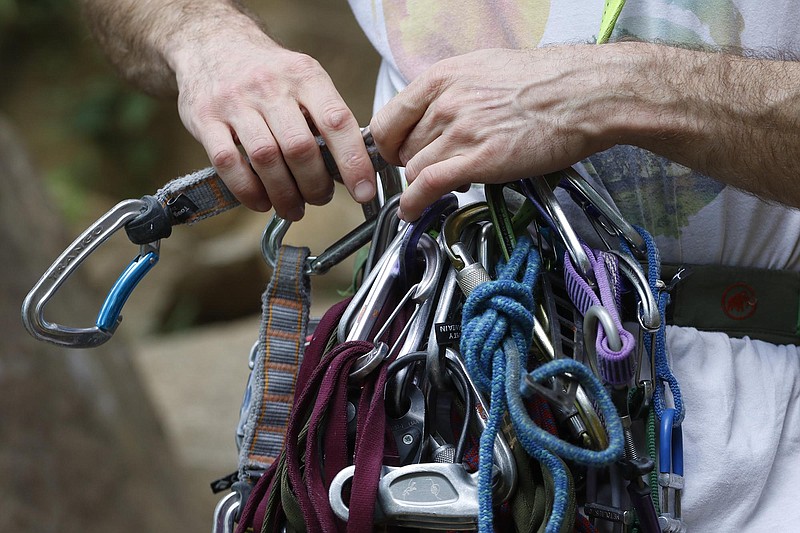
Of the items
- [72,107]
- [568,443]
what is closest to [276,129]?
[568,443]

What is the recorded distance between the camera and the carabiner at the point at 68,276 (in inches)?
36.1

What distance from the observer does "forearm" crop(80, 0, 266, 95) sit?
3.79ft

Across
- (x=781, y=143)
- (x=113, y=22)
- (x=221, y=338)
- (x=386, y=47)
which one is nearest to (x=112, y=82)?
(x=221, y=338)

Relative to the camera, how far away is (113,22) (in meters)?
1.38

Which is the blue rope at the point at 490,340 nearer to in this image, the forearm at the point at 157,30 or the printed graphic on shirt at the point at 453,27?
the printed graphic on shirt at the point at 453,27

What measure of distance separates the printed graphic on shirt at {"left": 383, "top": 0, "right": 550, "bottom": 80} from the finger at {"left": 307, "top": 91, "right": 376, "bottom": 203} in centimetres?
20

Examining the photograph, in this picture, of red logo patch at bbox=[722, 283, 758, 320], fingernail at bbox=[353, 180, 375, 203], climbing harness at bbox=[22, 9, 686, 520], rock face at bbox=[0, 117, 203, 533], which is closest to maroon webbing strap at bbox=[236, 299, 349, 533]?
climbing harness at bbox=[22, 9, 686, 520]

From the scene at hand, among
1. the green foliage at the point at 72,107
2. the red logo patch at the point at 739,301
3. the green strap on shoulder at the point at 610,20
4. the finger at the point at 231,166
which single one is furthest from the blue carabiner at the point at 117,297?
the green foliage at the point at 72,107

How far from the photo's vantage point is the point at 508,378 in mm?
709

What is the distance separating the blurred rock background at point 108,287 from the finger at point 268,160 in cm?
103

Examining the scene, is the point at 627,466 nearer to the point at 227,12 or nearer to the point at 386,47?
the point at 386,47

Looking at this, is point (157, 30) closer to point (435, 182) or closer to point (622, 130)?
point (435, 182)

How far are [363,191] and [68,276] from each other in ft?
1.16

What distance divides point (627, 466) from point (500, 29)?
57 centimetres
